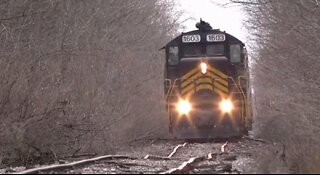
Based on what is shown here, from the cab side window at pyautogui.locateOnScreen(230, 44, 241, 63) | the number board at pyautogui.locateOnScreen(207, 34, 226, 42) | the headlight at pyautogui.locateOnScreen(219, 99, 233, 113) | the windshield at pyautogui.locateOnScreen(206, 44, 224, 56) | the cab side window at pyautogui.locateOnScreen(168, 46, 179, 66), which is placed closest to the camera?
the headlight at pyautogui.locateOnScreen(219, 99, 233, 113)

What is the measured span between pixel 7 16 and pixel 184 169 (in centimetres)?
→ 1109

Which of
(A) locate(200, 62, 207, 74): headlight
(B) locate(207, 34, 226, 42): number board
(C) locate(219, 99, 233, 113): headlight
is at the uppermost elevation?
(B) locate(207, 34, 226, 42): number board

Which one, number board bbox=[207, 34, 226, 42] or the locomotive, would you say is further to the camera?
number board bbox=[207, 34, 226, 42]

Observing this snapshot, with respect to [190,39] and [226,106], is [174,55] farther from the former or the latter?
[226,106]

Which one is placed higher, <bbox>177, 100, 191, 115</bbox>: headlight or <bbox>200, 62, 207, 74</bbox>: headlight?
<bbox>200, 62, 207, 74</bbox>: headlight

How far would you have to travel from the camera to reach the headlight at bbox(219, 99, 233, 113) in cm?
1537

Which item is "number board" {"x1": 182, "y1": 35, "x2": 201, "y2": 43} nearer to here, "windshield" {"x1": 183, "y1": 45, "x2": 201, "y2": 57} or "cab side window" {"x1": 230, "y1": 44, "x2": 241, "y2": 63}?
"windshield" {"x1": 183, "y1": 45, "x2": 201, "y2": 57}

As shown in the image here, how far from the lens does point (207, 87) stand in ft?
51.4

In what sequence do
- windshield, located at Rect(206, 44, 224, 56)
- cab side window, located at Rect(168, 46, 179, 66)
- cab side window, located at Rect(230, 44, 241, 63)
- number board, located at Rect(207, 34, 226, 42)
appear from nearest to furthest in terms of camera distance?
cab side window, located at Rect(230, 44, 241, 63) < number board, located at Rect(207, 34, 226, 42) < windshield, located at Rect(206, 44, 224, 56) < cab side window, located at Rect(168, 46, 179, 66)

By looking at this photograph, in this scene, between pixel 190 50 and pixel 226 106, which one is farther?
pixel 190 50

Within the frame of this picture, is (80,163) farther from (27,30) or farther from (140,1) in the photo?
(140,1)

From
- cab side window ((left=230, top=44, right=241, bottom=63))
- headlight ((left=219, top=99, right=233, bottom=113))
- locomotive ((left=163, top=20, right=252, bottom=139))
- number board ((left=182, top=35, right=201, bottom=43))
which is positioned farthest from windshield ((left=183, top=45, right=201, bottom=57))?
headlight ((left=219, top=99, right=233, bottom=113))

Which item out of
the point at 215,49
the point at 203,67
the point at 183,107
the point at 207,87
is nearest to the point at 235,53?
the point at 215,49

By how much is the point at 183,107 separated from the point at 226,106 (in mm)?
1192
